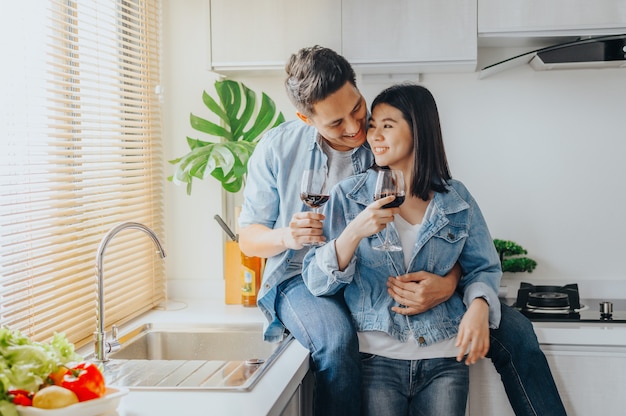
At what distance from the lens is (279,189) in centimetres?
217

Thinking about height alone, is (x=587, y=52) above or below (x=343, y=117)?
above

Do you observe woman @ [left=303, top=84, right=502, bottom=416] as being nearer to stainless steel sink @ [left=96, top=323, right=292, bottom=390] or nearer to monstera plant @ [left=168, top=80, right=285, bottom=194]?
stainless steel sink @ [left=96, top=323, right=292, bottom=390]

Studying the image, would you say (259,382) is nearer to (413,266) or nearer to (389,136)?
(413,266)

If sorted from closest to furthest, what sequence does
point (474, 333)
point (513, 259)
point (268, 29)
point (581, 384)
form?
point (474, 333), point (581, 384), point (268, 29), point (513, 259)

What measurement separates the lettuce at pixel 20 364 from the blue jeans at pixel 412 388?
83 cm

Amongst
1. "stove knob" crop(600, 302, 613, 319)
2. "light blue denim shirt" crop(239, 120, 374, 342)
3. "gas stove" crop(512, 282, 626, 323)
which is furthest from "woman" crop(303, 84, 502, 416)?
"stove knob" crop(600, 302, 613, 319)

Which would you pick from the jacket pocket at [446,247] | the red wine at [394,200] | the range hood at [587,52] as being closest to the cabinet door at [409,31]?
the range hood at [587,52]

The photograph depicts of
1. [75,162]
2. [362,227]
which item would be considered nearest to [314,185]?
[362,227]

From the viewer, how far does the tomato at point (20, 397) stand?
129 centimetres

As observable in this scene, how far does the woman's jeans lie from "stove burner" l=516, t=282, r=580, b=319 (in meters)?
0.37

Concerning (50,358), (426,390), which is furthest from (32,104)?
(426,390)

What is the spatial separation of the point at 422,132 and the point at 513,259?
928 millimetres

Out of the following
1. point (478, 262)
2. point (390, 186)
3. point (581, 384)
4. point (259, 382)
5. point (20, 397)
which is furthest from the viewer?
point (581, 384)

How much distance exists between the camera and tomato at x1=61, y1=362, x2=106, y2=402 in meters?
1.36
